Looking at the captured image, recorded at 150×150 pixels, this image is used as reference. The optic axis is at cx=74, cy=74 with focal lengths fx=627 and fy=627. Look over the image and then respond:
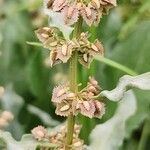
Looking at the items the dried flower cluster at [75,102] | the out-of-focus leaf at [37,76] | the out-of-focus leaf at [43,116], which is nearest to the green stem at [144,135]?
the out-of-focus leaf at [43,116]

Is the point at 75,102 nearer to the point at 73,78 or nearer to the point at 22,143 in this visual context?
the point at 73,78

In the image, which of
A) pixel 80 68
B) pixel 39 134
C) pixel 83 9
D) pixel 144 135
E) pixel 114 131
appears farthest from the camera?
pixel 144 135

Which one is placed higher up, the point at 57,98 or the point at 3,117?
the point at 57,98

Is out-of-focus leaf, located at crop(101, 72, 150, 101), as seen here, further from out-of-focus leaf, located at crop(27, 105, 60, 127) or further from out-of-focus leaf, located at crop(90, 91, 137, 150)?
out-of-focus leaf, located at crop(27, 105, 60, 127)

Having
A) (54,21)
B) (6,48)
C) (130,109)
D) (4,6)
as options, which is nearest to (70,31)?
(54,21)

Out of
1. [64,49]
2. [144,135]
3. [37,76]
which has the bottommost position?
[144,135]

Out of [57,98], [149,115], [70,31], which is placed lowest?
[149,115]

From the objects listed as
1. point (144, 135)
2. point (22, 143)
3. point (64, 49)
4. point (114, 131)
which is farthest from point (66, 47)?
point (144, 135)

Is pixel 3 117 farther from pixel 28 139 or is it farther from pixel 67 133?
pixel 67 133
